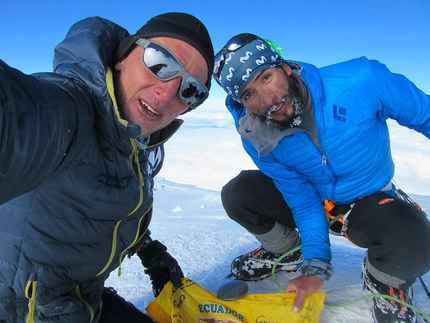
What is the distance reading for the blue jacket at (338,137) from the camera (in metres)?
1.76

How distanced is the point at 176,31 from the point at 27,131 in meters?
0.82

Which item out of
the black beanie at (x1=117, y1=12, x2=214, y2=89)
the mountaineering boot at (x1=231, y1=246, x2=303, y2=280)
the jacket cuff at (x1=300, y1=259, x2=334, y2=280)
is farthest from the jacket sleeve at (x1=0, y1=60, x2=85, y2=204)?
the mountaineering boot at (x1=231, y1=246, x2=303, y2=280)

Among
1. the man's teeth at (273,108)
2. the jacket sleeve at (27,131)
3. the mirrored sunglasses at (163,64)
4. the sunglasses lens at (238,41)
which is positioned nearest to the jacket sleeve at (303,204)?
the man's teeth at (273,108)

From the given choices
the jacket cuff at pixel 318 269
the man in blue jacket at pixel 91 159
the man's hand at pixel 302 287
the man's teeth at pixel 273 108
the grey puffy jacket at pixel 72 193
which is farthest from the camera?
the man's teeth at pixel 273 108

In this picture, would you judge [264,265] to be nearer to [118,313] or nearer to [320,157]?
[320,157]

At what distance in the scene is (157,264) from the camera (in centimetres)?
179

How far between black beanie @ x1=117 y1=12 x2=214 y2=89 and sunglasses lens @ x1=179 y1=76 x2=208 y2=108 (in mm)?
133

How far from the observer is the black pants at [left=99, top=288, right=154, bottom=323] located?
59.9 inches

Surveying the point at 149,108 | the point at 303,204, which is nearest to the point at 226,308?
the point at 303,204

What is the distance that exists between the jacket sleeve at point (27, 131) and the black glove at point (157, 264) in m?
1.12

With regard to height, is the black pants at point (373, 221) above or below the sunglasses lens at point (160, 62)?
below

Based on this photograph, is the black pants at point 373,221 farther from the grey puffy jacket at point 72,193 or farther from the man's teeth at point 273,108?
the grey puffy jacket at point 72,193

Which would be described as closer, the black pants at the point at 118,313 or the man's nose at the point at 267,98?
the black pants at the point at 118,313

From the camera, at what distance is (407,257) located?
147cm
